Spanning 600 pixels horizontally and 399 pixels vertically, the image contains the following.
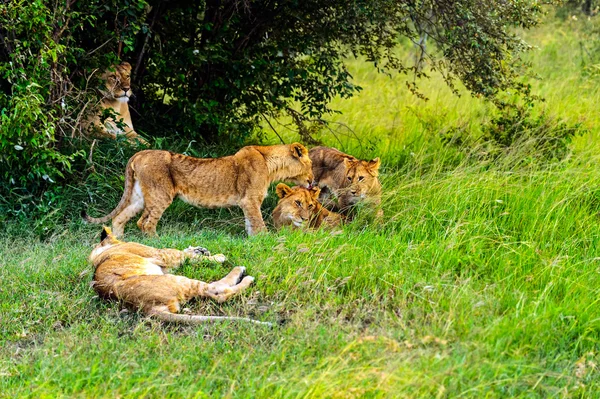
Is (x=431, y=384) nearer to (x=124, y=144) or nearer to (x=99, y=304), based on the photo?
(x=99, y=304)

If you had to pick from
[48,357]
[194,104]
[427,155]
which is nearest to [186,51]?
[194,104]

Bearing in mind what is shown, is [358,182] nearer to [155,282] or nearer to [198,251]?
[198,251]

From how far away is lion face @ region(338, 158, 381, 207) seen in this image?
7680 mm

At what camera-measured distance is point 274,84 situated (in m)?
9.32

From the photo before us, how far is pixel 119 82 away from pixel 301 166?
217cm

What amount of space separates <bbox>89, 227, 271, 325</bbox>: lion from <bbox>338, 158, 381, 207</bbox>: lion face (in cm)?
174

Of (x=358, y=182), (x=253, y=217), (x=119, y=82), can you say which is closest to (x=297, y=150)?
(x=358, y=182)

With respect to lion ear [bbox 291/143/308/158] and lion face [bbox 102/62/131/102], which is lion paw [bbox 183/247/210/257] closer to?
lion ear [bbox 291/143/308/158]

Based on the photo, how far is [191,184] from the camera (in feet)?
25.2

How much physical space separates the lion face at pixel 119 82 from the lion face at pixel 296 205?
7.42 feet

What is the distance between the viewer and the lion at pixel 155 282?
5.55 m

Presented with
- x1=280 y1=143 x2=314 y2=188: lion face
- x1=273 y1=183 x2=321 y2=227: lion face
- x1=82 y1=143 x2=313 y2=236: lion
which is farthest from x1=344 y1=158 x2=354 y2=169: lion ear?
x1=82 y1=143 x2=313 y2=236: lion

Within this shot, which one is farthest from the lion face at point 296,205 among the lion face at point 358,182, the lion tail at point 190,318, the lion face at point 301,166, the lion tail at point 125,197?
the lion tail at point 190,318

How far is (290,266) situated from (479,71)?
150 inches
